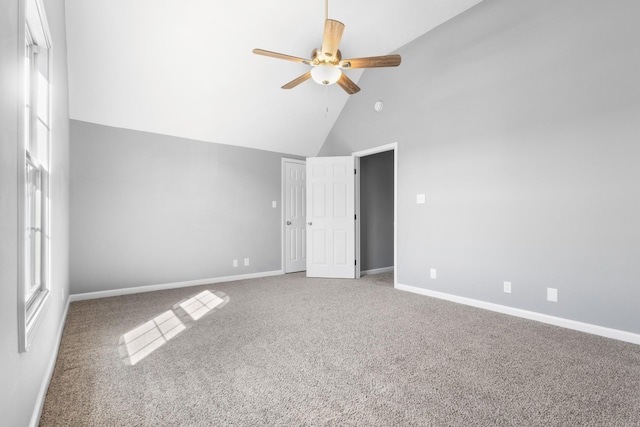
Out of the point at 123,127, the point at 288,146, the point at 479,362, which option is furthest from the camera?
the point at 288,146

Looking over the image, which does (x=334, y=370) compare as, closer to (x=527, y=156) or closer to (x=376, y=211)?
(x=527, y=156)

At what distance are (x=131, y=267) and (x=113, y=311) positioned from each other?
947 millimetres

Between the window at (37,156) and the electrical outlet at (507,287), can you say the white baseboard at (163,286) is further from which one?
the electrical outlet at (507,287)

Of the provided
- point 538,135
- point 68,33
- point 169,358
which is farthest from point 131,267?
point 538,135

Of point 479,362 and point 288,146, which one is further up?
point 288,146

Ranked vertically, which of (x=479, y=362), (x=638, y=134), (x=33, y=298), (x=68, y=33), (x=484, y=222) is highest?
(x=68, y=33)

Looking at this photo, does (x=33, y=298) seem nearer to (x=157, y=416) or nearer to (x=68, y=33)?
(x=157, y=416)

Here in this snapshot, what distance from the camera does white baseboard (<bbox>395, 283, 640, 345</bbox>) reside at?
259 centimetres

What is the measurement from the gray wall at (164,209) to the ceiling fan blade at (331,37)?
2.85 metres

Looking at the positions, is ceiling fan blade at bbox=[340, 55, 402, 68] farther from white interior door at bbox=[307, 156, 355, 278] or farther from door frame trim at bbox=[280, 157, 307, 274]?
door frame trim at bbox=[280, 157, 307, 274]

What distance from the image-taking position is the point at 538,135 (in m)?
3.08

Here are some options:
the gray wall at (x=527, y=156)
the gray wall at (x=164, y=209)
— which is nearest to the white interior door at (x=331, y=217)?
the gray wall at (x=164, y=209)

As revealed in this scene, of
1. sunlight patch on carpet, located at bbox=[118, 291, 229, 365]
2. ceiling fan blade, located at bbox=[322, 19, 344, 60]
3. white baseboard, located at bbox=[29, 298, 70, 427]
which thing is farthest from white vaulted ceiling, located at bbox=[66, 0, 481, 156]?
white baseboard, located at bbox=[29, 298, 70, 427]

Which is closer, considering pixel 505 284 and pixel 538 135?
pixel 538 135
